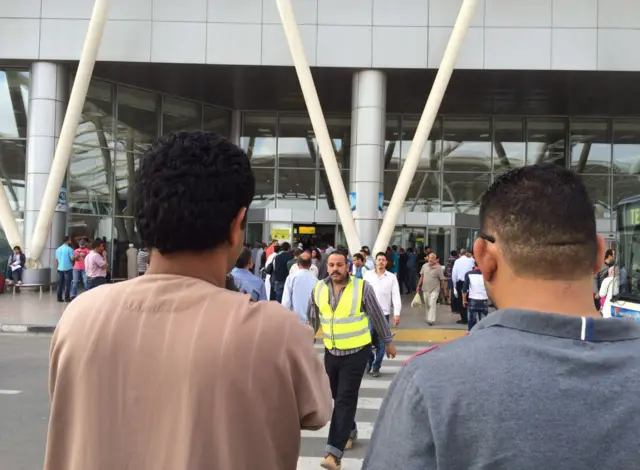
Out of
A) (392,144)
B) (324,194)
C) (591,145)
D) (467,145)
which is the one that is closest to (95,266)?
(324,194)

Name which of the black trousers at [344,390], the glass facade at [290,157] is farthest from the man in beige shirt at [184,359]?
the glass facade at [290,157]

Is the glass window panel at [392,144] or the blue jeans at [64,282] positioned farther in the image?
the glass window panel at [392,144]

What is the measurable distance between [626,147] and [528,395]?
2785cm

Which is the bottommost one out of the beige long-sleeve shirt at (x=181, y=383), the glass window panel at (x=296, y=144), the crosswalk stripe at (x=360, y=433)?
the crosswalk stripe at (x=360, y=433)

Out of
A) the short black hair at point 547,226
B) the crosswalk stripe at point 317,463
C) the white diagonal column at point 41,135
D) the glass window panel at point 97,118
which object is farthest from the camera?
the glass window panel at point 97,118

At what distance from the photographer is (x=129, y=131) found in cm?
2219

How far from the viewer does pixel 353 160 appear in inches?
760

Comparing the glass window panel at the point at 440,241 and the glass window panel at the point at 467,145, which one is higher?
the glass window panel at the point at 467,145

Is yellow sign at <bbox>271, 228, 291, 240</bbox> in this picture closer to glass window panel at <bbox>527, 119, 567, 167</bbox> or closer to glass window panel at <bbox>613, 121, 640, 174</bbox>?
glass window panel at <bbox>527, 119, 567, 167</bbox>

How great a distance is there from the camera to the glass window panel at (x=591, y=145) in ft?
82.8

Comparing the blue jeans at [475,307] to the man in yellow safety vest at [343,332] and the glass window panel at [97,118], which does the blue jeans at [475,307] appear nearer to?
the man in yellow safety vest at [343,332]

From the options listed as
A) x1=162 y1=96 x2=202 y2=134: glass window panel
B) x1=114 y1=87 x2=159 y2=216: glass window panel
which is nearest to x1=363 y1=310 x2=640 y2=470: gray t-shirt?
x1=114 y1=87 x2=159 y2=216: glass window panel

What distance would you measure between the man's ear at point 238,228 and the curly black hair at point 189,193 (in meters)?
0.01

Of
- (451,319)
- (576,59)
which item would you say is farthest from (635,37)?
(451,319)
